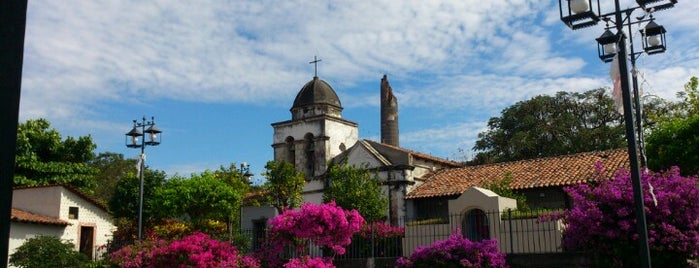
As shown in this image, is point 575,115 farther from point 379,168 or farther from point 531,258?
point 531,258

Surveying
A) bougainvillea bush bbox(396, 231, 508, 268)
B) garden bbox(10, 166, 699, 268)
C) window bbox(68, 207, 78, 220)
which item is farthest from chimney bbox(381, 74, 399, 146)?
bougainvillea bush bbox(396, 231, 508, 268)

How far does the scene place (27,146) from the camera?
100 ft

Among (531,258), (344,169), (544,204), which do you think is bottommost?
(531,258)

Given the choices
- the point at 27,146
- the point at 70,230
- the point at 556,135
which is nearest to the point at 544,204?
the point at 556,135

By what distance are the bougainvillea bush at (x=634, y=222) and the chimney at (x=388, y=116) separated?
29.6 metres

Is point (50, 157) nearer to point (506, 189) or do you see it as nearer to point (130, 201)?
point (130, 201)

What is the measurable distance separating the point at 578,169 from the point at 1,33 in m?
24.8

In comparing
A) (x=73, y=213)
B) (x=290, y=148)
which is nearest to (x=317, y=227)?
(x=73, y=213)

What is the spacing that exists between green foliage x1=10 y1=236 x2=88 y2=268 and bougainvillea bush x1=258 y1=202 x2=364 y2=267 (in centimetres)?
629

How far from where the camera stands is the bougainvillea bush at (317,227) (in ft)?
54.4

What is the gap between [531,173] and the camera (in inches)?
1054

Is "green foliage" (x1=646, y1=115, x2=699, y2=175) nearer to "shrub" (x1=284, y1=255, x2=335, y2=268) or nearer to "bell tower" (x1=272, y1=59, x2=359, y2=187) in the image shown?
"shrub" (x1=284, y1=255, x2=335, y2=268)

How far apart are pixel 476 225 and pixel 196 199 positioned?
41.0 feet

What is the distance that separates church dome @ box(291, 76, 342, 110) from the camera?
115 feet
